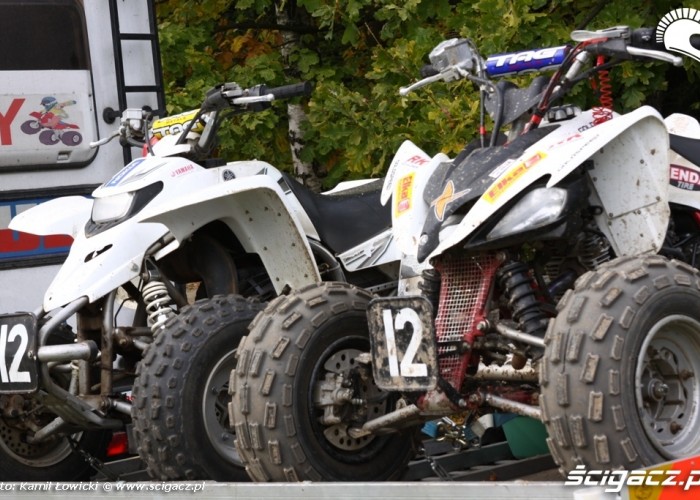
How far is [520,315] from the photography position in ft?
16.4

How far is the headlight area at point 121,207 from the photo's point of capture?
673 cm

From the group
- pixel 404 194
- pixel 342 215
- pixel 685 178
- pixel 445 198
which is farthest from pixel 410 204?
pixel 342 215

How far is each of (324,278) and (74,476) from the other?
1.60 m

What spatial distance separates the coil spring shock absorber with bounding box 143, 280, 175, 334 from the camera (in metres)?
6.66

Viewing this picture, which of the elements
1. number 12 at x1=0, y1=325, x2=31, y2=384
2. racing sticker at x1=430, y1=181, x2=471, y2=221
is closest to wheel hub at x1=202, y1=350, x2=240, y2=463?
number 12 at x1=0, y1=325, x2=31, y2=384

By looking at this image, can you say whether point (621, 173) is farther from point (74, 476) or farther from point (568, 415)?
point (74, 476)

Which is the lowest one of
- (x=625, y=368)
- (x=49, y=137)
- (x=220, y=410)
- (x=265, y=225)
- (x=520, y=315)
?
(x=220, y=410)

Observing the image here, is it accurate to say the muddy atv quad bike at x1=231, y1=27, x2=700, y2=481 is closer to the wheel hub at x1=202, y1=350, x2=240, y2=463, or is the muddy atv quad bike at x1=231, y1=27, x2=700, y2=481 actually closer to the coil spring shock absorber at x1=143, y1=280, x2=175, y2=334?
the wheel hub at x1=202, y1=350, x2=240, y2=463

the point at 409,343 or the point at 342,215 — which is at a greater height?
the point at 342,215

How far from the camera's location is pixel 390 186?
634 centimetres

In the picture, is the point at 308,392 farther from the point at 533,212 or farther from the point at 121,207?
the point at 121,207

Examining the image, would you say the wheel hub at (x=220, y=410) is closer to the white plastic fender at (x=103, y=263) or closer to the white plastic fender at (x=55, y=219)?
the white plastic fender at (x=103, y=263)

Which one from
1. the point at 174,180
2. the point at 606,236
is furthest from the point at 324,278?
the point at 606,236

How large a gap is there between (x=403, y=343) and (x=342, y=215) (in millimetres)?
2255
